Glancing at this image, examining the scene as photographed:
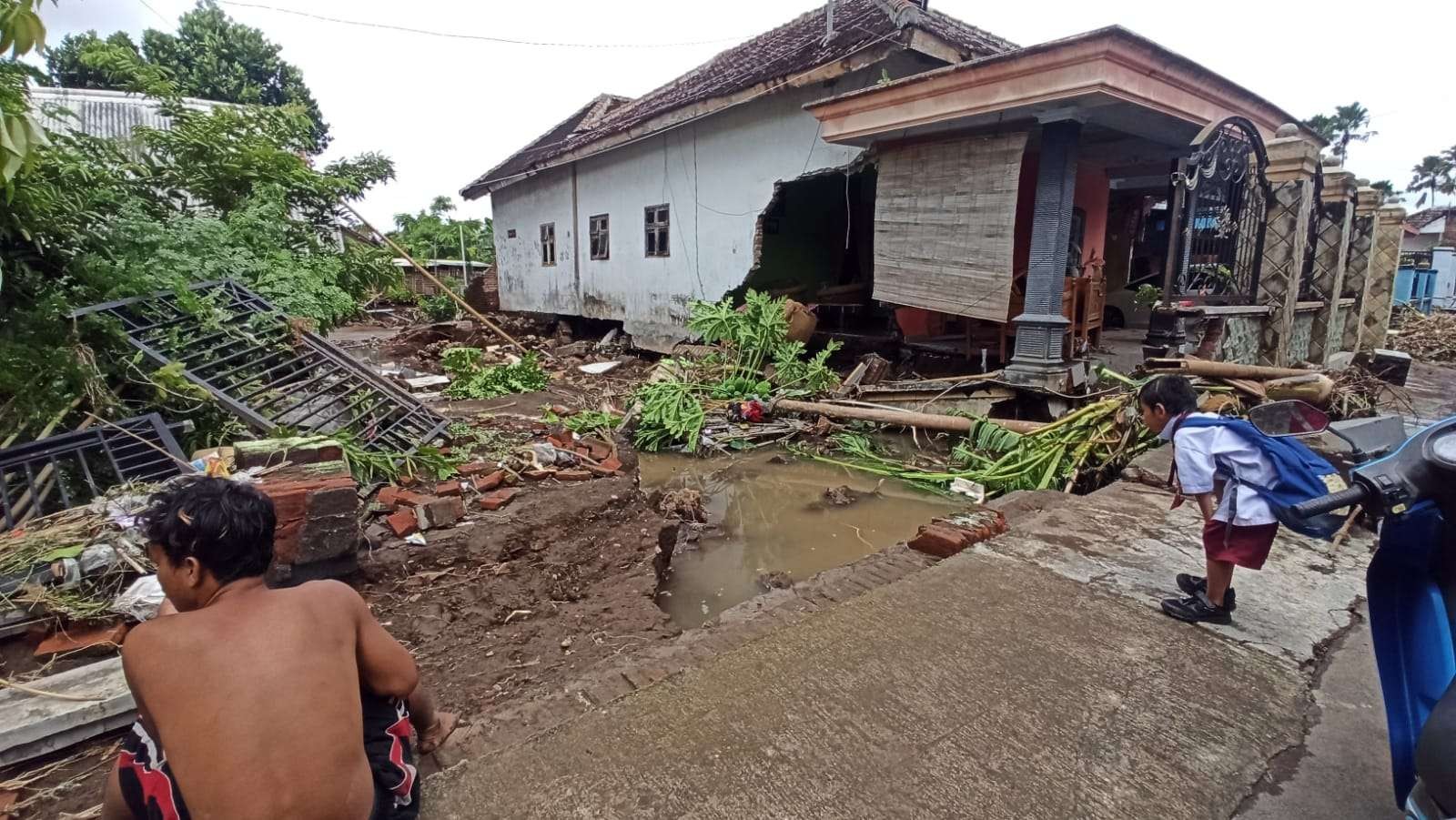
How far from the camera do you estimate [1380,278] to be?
36.8ft

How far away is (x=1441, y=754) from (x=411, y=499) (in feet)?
17.0

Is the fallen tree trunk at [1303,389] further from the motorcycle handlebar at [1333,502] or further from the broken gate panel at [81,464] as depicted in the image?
the broken gate panel at [81,464]

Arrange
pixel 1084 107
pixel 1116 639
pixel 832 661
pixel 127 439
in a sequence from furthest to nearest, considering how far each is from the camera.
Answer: pixel 1084 107
pixel 127 439
pixel 1116 639
pixel 832 661

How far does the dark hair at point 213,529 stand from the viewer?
4.85ft

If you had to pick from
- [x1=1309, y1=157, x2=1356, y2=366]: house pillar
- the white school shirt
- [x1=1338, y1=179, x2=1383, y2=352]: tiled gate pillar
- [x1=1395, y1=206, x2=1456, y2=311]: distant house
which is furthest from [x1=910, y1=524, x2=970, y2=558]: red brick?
[x1=1395, y1=206, x2=1456, y2=311]: distant house

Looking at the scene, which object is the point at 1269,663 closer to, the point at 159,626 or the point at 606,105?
the point at 159,626

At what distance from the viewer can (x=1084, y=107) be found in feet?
20.6

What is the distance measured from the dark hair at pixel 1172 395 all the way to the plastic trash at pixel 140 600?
452 centimetres

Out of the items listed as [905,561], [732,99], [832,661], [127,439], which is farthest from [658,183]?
[832,661]

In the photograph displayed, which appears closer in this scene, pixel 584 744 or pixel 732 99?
pixel 584 744

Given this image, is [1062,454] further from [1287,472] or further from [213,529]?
[213,529]

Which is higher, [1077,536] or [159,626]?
[159,626]

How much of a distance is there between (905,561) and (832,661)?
1161mm

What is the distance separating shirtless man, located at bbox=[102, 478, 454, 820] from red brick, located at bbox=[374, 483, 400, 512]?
3.44m
